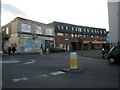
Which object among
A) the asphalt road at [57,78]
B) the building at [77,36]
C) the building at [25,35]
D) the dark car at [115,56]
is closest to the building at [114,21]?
the dark car at [115,56]

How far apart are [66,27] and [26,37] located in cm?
1815

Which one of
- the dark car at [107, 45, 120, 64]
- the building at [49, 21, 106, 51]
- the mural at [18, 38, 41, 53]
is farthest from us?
the building at [49, 21, 106, 51]

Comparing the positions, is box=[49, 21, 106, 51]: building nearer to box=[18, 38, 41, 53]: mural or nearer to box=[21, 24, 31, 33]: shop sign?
box=[18, 38, 41, 53]: mural

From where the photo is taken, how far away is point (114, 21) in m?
21.4

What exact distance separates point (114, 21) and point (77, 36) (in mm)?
27554

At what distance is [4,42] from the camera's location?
3419 cm

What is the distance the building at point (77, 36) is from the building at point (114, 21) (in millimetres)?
21383

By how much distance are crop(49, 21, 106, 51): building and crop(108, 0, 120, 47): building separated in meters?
21.4

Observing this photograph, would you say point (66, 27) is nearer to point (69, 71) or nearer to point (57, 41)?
point (57, 41)

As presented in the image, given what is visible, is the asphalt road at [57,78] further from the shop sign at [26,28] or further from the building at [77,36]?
the building at [77,36]

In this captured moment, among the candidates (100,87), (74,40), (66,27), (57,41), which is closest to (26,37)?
(57,41)

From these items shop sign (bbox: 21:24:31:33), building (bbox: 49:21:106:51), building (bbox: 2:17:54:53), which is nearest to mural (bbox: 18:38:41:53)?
building (bbox: 2:17:54:53)

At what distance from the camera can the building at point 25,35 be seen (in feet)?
97.5

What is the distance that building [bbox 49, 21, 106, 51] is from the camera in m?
42.4
